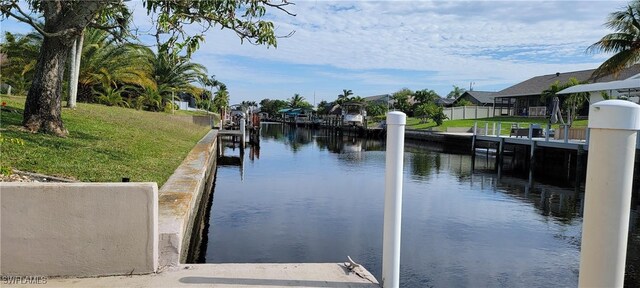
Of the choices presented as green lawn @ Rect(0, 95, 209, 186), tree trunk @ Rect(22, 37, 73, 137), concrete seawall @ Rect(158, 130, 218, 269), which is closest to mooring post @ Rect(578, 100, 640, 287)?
concrete seawall @ Rect(158, 130, 218, 269)

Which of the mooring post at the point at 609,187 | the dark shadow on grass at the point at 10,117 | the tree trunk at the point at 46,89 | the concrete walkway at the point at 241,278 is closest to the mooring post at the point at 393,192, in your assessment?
the concrete walkway at the point at 241,278

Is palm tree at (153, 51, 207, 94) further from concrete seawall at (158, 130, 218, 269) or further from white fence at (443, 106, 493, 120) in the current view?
white fence at (443, 106, 493, 120)

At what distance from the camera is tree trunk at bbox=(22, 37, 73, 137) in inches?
385

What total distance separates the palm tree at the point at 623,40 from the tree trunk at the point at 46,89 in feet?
67.5

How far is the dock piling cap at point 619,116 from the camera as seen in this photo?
97.7 inches

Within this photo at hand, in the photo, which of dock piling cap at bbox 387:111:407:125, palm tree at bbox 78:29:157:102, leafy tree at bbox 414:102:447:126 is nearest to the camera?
dock piling cap at bbox 387:111:407:125

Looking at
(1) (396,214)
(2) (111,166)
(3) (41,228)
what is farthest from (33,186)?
(2) (111,166)

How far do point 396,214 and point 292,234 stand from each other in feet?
18.0

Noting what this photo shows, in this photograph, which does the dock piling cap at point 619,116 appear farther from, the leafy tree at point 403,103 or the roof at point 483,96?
the roof at point 483,96

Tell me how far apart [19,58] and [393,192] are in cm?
2492

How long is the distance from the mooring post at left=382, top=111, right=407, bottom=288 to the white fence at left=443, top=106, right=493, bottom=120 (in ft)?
171

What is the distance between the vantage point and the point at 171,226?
4848 millimetres

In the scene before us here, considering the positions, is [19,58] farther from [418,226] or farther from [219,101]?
[219,101]

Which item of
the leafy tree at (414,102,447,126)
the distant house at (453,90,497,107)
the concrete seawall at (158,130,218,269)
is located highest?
the distant house at (453,90,497,107)
